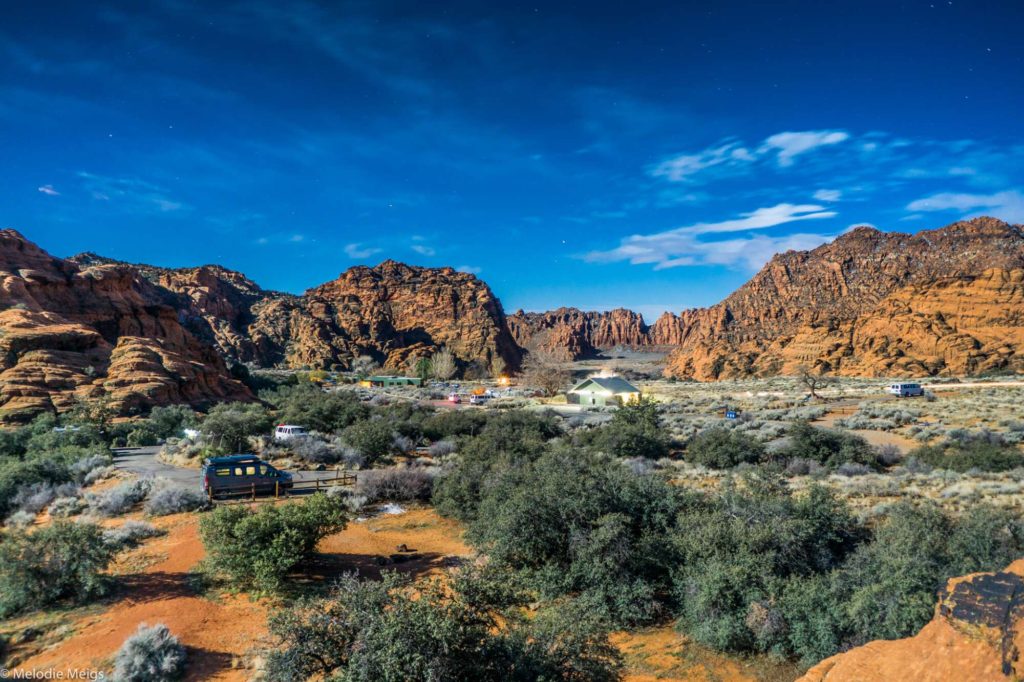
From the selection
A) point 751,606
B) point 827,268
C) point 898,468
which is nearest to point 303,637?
point 751,606

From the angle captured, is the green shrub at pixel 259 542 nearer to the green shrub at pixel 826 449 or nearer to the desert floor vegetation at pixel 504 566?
the desert floor vegetation at pixel 504 566

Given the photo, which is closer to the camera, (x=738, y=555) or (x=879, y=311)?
(x=738, y=555)

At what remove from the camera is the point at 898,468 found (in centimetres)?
1978

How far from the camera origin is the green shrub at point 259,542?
1053 cm

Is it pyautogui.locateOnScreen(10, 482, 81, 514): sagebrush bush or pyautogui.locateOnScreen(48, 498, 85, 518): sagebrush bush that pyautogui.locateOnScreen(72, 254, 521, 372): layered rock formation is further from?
pyautogui.locateOnScreen(48, 498, 85, 518): sagebrush bush

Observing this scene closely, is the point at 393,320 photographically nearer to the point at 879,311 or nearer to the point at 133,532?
the point at 879,311

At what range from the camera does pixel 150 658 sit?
7.71m

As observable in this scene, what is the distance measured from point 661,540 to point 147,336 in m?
52.8

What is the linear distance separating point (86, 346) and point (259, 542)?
1561 inches

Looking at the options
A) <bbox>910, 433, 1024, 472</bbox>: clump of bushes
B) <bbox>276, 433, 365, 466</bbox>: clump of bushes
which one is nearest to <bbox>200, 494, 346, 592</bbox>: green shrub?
<bbox>276, 433, 365, 466</bbox>: clump of bushes

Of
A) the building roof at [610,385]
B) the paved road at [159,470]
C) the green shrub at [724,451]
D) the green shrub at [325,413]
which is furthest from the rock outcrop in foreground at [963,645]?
the building roof at [610,385]

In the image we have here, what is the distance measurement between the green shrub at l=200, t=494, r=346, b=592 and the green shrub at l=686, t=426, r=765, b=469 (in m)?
15.6

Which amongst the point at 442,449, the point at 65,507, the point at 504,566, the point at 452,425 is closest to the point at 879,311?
the point at 452,425

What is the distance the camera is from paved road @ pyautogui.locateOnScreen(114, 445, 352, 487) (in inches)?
793
